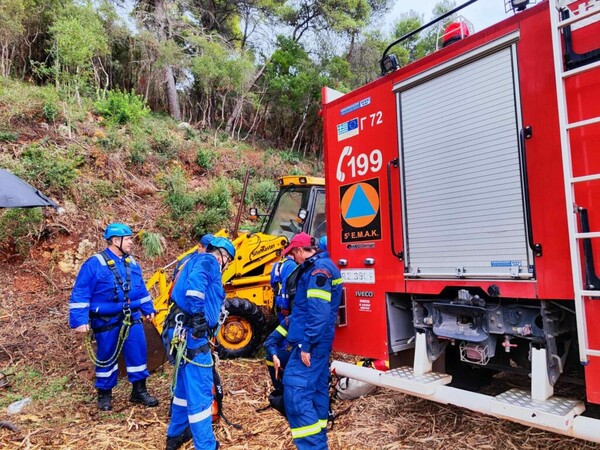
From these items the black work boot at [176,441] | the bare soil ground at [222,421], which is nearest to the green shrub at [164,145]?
the bare soil ground at [222,421]

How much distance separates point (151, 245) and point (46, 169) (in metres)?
2.75

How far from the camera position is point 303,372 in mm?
3145

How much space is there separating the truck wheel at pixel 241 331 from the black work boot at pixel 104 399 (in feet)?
5.52

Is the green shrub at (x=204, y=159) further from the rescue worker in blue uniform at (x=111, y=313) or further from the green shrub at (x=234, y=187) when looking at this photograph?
the rescue worker in blue uniform at (x=111, y=313)

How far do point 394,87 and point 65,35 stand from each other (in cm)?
1202

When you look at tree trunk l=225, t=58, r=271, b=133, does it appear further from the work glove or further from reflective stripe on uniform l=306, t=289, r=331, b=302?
reflective stripe on uniform l=306, t=289, r=331, b=302

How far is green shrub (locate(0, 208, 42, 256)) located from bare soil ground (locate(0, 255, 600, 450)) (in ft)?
7.94

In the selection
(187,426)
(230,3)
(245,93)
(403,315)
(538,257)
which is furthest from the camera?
(230,3)

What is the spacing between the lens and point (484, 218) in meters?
2.92

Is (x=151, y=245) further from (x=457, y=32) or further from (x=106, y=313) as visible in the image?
(x=457, y=32)

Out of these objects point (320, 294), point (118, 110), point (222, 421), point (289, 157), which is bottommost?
point (222, 421)

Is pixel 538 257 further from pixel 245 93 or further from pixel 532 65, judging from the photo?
pixel 245 93

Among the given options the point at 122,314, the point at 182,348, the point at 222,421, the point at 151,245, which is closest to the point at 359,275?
the point at 182,348

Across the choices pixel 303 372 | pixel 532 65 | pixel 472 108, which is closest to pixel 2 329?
pixel 303 372
